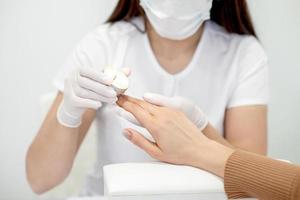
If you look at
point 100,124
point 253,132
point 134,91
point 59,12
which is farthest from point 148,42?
point 59,12

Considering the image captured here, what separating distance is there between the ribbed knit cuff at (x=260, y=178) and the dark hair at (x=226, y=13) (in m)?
0.56

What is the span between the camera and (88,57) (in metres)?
1.10

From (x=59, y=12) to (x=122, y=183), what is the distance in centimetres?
109

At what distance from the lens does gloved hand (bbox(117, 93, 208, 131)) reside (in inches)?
34.9

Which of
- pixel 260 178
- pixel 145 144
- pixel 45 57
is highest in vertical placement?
pixel 260 178

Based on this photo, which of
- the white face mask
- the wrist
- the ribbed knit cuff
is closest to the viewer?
the ribbed knit cuff

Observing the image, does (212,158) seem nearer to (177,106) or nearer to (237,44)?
(177,106)

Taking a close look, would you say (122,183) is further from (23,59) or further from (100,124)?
(23,59)

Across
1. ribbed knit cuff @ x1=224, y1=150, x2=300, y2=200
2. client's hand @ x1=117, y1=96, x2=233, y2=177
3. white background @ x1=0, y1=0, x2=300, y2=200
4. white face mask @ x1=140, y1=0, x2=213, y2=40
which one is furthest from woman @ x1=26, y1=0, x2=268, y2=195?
white background @ x1=0, y1=0, x2=300, y2=200

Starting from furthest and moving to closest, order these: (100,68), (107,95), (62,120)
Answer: (100,68) < (62,120) < (107,95)

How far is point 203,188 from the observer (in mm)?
639

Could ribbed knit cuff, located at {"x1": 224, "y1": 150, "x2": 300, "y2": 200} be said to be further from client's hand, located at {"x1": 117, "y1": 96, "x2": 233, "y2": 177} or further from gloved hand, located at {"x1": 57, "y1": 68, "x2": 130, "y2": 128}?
gloved hand, located at {"x1": 57, "y1": 68, "x2": 130, "y2": 128}

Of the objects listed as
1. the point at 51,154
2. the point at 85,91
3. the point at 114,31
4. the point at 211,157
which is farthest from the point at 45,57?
the point at 211,157

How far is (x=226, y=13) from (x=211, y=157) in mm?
530
